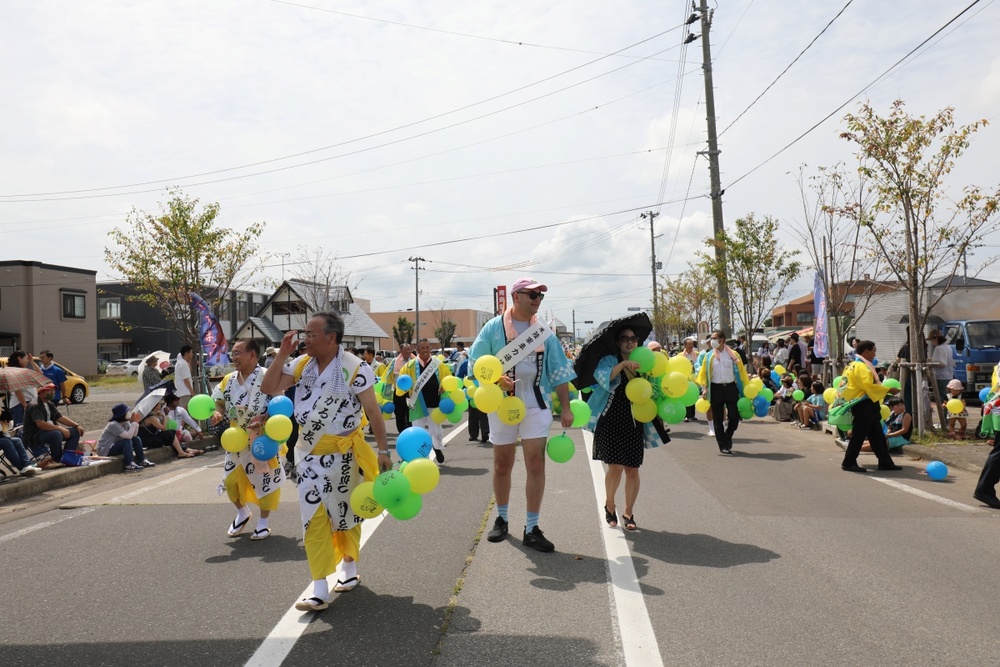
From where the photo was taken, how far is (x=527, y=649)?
3.71 meters

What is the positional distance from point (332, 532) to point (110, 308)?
197ft

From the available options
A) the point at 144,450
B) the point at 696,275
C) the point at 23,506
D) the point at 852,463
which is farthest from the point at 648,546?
the point at 696,275

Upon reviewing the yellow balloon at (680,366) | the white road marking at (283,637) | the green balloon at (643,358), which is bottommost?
the white road marking at (283,637)

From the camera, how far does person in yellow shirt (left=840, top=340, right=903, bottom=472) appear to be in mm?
8961

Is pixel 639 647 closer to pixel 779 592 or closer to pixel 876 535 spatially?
pixel 779 592

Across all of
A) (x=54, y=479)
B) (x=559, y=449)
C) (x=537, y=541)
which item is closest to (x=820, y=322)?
(x=559, y=449)

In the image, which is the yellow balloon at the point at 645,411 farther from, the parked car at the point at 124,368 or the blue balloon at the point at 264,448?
the parked car at the point at 124,368

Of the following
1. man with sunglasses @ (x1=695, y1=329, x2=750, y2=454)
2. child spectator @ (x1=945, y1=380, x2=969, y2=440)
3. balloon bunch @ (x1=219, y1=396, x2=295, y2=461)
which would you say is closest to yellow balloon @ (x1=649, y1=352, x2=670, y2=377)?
balloon bunch @ (x1=219, y1=396, x2=295, y2=461)

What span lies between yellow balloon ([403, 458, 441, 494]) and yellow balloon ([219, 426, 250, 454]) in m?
2.23

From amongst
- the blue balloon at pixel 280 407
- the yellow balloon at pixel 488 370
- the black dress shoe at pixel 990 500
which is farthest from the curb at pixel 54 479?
the black dress shoe at pixel 990 500

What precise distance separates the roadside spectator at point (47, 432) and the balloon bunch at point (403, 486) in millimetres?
7371

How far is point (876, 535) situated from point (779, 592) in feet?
6.33

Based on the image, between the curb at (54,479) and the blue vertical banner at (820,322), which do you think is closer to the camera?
the curb at (54,479)

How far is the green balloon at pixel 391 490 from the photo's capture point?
4.27 m
